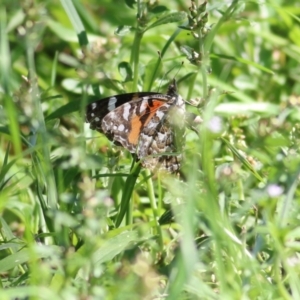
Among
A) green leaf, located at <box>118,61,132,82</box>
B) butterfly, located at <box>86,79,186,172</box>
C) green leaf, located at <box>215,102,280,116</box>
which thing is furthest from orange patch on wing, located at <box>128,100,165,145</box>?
green leaf, located at <box>215,102,280,116</box>

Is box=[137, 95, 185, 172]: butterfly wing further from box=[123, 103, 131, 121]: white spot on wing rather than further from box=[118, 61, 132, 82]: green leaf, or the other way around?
box=[118, 61, 132, 82]: green leaf

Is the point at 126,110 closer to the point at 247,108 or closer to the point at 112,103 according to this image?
the point at 112,103

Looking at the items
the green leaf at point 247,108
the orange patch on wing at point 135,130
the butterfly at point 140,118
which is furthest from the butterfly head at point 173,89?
the green leaf at point 247,108

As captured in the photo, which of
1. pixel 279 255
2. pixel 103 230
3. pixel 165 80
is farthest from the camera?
pixel 165 80

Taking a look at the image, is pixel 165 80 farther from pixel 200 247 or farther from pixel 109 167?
pixel 200 247

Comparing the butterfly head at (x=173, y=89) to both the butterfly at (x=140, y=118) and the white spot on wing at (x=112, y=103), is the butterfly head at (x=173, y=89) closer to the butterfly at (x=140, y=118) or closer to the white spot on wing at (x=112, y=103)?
the butterfly at (x=140, y=118)

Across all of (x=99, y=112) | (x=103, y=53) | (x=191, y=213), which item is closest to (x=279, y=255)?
(x=191, y=213)
